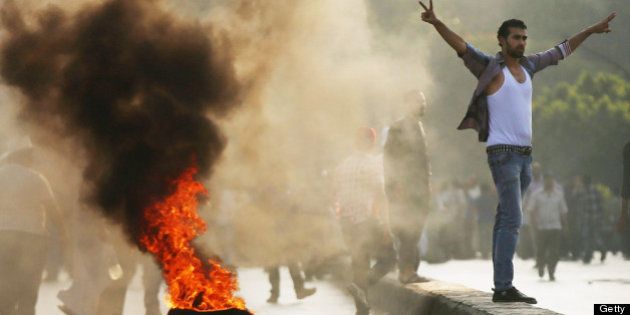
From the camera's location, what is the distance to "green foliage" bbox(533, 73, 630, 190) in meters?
50.6

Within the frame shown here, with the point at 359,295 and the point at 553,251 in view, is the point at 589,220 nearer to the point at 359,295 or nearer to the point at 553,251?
the point at 553,251

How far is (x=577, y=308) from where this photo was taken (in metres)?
14.4

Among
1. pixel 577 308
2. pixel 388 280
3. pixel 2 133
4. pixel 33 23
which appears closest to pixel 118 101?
pixel 33 23

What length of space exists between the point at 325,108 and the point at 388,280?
27.2 ft

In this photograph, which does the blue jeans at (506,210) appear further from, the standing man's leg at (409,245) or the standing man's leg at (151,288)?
the standing man's leg at (151,288)

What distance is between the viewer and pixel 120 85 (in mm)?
9688

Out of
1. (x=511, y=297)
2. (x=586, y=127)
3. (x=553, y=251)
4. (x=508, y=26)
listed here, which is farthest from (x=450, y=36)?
(x=586, y=127)

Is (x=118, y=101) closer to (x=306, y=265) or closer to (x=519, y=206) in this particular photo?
(x=519, y=206)

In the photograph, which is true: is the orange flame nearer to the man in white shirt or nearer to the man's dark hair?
the man's dark hair

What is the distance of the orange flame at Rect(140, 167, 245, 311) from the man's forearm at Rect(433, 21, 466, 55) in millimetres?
2040

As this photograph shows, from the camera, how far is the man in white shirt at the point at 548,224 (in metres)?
20.4

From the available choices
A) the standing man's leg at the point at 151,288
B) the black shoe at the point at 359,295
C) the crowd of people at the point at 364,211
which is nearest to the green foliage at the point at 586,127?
the crowd of people at the point at 364,211

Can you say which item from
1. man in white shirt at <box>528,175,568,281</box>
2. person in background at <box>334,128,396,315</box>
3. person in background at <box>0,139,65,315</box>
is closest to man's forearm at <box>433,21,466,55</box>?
person in background at <box>0,139,65,315</box>

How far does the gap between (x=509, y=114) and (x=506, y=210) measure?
0.68 m
